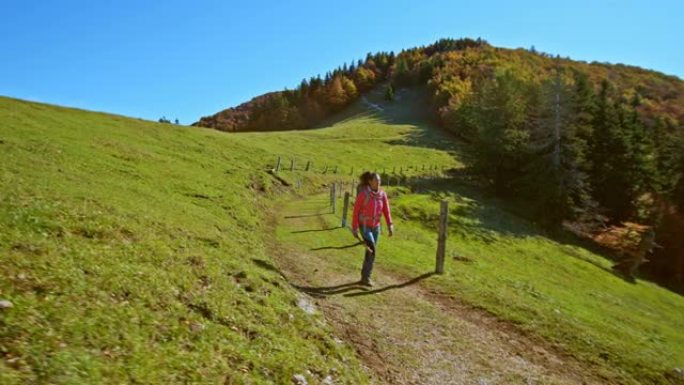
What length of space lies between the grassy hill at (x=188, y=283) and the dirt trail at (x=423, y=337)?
0.64 metres

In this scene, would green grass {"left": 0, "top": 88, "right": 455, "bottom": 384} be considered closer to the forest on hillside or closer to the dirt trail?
the dirt trail

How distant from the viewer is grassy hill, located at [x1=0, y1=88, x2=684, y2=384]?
21.4ft

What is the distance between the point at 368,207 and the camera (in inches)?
561

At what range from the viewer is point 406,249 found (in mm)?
23234

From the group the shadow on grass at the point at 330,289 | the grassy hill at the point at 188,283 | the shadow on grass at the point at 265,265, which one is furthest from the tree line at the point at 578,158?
the shadow on grass at the point at 265,265

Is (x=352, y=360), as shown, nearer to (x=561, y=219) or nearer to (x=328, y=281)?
(x=328, y=281)

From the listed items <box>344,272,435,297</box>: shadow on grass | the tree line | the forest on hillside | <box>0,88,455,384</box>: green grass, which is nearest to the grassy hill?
<box>0,88,455,384</box>: green grass

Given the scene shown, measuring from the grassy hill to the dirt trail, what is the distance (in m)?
0.64

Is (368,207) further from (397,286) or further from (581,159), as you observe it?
(581,159)

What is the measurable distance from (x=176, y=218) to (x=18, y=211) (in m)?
6.95

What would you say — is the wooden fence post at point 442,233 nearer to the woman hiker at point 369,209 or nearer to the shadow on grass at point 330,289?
the woman hiker at point 369,209

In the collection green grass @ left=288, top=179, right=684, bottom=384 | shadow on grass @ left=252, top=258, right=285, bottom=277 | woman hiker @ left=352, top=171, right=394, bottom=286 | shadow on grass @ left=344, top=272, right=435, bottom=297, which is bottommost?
green grass @ left=288, top=179, right=684, bottom=384

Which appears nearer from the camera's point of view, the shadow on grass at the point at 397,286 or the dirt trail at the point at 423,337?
the dirt trail at the point at 423,337

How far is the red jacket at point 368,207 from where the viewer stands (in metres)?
14.2
